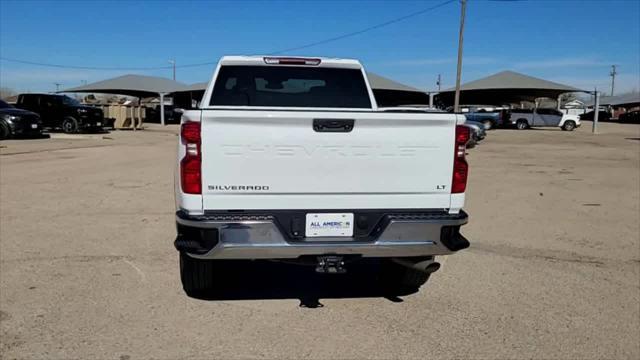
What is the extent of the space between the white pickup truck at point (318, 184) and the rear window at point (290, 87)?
1756 mm

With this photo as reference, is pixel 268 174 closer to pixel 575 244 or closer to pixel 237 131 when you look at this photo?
pixel 237 131

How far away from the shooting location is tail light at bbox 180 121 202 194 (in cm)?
345

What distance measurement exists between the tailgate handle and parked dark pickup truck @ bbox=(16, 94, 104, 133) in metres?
24.7

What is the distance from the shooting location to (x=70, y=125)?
83.1 ft

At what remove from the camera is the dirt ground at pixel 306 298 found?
361cm

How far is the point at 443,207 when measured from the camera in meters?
3.81

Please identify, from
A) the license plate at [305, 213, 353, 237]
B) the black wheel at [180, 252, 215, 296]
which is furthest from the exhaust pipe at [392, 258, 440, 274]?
the black wheel at [180, 252, 215, 296]

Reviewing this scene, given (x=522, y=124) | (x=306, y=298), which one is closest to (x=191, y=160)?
(x=306, y=298)

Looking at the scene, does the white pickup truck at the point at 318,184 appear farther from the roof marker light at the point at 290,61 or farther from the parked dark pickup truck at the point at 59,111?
the parked dark pickup truck at the point at 59,111

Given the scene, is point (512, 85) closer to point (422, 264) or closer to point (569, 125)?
point (569, 125)

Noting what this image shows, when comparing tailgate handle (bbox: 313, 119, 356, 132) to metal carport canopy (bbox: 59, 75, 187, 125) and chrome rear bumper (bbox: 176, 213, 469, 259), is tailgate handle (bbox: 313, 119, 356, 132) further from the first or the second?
metal carport canopy (bbox: 59, 75, 187, 125)

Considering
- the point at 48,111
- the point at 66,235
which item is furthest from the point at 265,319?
the point at 48,111

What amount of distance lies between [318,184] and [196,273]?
1.32 m

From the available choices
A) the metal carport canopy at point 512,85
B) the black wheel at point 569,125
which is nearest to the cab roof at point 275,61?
the metal carport canopy at point 512,85
